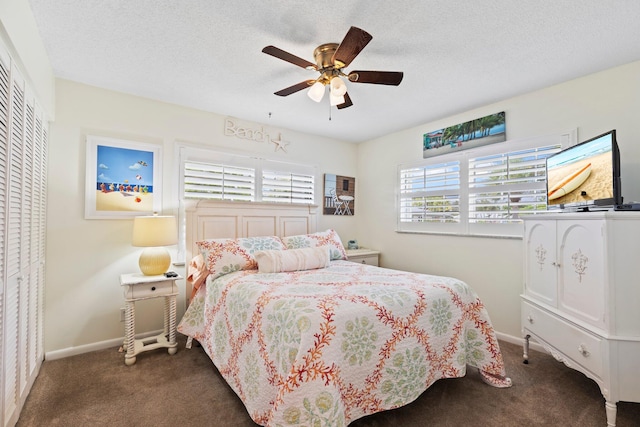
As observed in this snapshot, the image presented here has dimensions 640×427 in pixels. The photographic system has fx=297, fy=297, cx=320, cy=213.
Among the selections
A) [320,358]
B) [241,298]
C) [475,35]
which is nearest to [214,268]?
[241,298]

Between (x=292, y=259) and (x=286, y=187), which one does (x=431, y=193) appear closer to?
(x=286, y=187)

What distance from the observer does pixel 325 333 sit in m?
1.51

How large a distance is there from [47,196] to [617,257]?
4.13 meters

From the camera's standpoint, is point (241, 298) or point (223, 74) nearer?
point (241, 298)

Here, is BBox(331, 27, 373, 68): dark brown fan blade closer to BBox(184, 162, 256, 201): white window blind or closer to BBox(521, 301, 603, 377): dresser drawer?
BBox(184, 162, 256, 201): white window blind

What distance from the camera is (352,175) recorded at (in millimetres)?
4660

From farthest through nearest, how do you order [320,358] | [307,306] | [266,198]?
[266,198] < [307,306] < [320,358]

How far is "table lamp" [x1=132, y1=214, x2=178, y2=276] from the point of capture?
2.60 meters

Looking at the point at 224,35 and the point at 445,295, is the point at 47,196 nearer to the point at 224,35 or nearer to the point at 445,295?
the point at 224,35

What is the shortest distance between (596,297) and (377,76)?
6.36 ft

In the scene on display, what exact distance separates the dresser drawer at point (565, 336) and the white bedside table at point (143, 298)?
3051mm

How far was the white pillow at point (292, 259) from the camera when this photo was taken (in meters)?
2.59

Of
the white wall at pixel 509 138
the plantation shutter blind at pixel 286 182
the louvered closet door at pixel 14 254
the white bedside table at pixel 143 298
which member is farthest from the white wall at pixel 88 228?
the white wall at pixel 509 138

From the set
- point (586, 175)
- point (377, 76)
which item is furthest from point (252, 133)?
point (586, 175)
